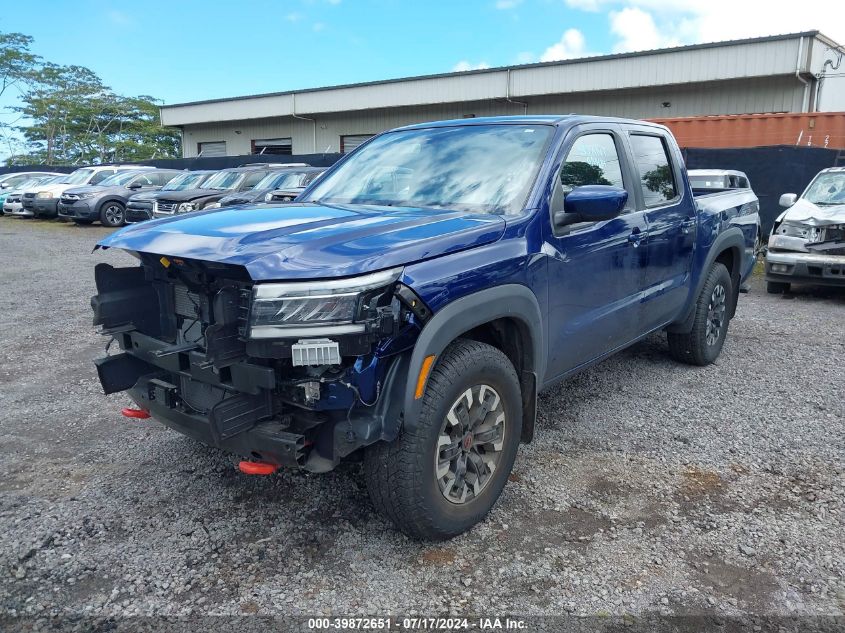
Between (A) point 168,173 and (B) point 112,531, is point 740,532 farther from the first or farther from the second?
(A) point 168,173

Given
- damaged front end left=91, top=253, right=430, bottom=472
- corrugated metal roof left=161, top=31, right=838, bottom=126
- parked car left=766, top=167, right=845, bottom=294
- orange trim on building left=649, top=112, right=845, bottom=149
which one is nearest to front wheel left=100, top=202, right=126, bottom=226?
corrugated metal roof left=161, top=31, right=838, bottom=126

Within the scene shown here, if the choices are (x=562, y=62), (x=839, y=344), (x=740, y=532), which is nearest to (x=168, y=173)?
(x=562, y=62)

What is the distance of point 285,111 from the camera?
96.1 ft

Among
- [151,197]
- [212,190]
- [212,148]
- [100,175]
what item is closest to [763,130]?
[212,190]

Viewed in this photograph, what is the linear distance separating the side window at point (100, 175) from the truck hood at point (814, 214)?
20.0 meters

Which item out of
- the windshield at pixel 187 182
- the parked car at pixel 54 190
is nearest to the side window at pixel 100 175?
the parked car at pixel 54 190

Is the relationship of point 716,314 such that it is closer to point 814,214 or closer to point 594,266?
point 594,266

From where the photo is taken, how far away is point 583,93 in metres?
22.0

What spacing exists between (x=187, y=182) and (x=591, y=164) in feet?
49.2

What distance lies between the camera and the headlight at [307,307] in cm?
254

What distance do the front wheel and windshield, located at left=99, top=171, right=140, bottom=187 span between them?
94 centimetres

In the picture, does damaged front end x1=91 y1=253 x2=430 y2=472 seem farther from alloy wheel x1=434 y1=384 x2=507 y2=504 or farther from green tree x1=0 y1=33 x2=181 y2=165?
green tree x1=0 y1=33 x2=181 y2=165

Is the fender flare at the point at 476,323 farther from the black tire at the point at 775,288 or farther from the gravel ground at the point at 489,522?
the black tire at the point at 775,288

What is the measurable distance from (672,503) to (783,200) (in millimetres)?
7491
